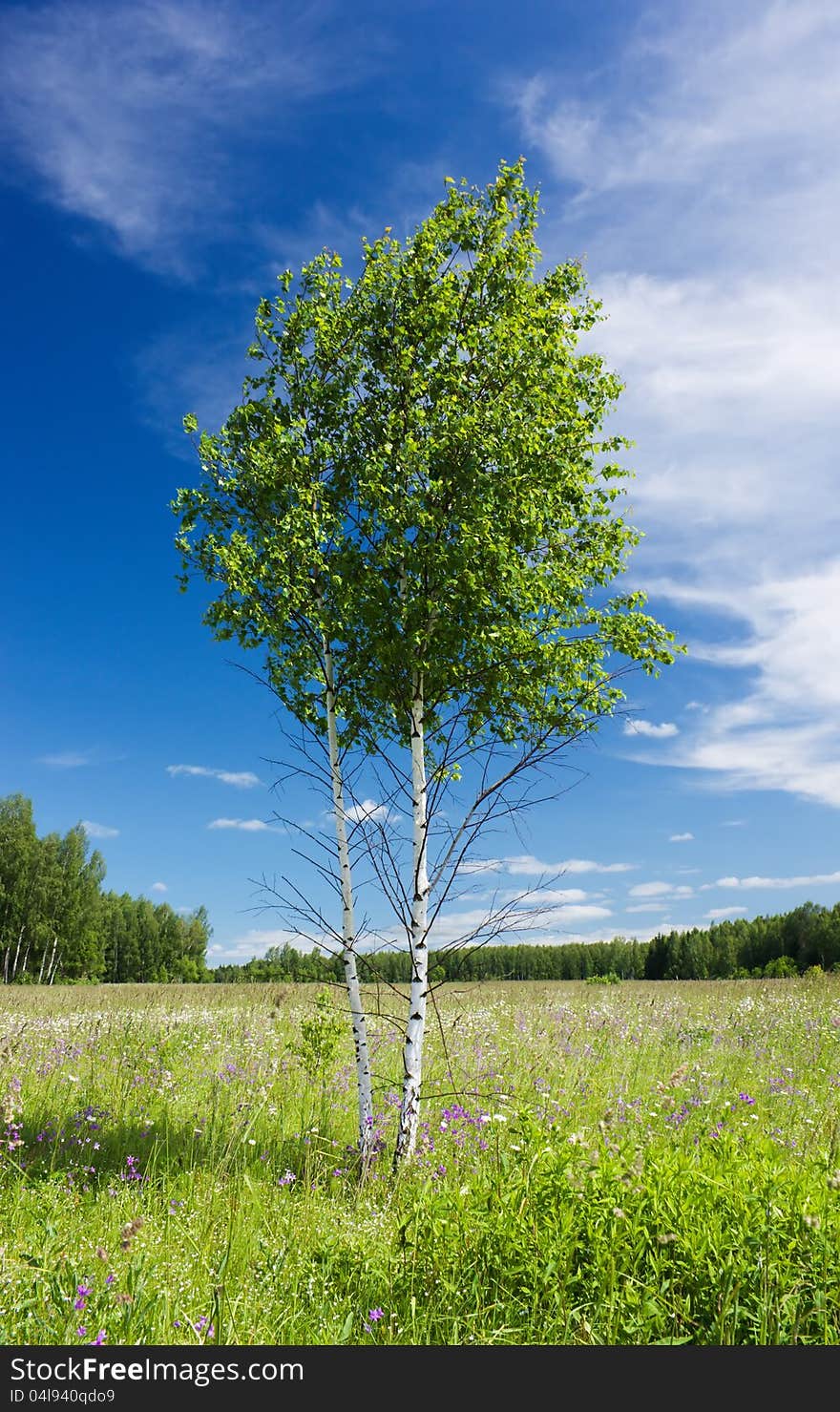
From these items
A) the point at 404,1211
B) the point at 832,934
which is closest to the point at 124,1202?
the point at 404,1211

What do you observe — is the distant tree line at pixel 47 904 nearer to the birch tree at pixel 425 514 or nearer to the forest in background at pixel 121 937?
the forest in background at pixel 121 937

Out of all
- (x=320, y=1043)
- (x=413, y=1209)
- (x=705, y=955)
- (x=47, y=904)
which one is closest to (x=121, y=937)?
(x=47, y=904)

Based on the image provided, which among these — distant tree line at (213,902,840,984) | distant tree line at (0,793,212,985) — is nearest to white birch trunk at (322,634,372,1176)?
distant tree line at (213,902,840,984)

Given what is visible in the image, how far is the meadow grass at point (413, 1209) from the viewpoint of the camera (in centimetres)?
446

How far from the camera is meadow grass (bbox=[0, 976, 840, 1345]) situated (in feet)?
14.6

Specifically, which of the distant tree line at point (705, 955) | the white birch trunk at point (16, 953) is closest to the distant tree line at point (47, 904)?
the white birch trunk at point (16, 953)

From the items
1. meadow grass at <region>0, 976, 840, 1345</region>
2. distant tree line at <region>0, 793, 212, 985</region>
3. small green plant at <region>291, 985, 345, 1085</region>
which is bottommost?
meadow grass at <region>0, 976, 840, 1345</region>

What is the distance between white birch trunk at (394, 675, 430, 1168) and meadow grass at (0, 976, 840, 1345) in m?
0.34

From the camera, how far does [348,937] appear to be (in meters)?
8.52

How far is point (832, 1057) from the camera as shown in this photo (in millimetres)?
13125

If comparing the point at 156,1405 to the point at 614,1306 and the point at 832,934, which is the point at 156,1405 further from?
the point at 832,934

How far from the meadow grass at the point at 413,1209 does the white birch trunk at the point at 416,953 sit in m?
0.34

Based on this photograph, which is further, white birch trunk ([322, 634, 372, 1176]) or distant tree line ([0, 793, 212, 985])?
distant tree line ([0, 793, 212, 985])

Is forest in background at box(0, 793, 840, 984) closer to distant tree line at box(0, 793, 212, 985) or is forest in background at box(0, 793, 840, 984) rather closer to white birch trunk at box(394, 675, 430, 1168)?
distant tree line at box(0, 793, 212, 985)
